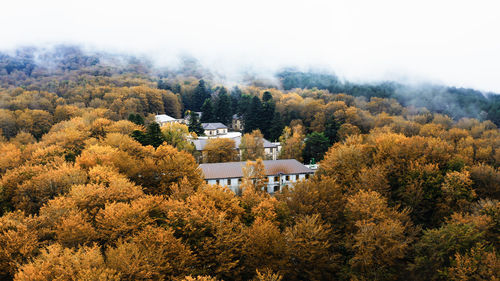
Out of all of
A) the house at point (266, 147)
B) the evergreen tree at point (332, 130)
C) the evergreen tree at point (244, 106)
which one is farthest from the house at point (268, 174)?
the evergreen tree at point (244, 106)

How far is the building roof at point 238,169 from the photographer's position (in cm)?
3788

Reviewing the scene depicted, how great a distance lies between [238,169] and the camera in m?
39.0

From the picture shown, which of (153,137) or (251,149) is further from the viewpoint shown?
(251,149)

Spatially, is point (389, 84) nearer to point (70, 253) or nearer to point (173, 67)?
point (70, 253)

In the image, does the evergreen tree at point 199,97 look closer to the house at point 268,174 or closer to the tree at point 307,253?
the house at point 268,174

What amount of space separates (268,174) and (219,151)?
10.3 meters

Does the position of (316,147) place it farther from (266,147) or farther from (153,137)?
(153,137)

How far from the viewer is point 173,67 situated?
164375 millimetres

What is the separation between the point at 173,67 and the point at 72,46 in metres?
59.1

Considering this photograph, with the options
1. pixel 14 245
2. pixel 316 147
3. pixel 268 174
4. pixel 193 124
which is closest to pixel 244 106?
pixel 193 124

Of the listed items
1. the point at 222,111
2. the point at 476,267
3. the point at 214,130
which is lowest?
the point at 214,130

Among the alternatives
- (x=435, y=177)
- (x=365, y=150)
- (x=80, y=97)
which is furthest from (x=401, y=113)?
(x=80, y=97)

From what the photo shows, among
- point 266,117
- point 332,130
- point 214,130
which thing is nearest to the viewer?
point 332,130

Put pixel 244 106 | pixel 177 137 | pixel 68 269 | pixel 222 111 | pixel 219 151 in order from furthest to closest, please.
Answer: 1. pixel 222 111
2. pixel 244 106
3. pixel 177 137
4. pixel 219 151
5. pixel 68 269
